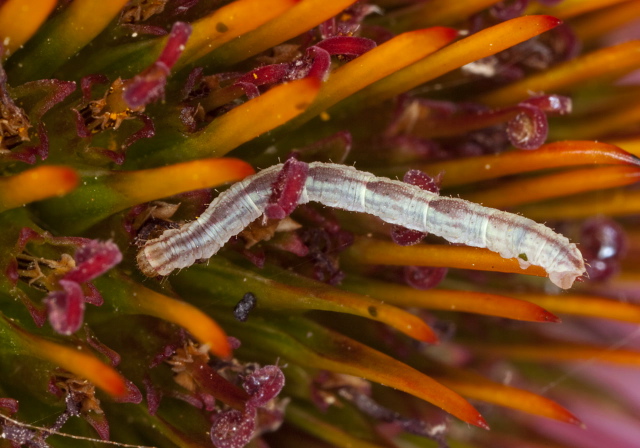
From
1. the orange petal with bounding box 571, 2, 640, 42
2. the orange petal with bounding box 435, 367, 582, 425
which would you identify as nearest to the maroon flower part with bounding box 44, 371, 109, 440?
the orange petal with bounding box 435, 367, 582, 425

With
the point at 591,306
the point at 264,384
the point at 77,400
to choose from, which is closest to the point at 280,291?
the point at 264,384

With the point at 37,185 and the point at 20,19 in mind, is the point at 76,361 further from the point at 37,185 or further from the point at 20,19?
the point at 20,19

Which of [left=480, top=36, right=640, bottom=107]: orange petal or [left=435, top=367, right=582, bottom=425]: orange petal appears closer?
[left=435, top=367, right=582, bottom=425]: orange petal

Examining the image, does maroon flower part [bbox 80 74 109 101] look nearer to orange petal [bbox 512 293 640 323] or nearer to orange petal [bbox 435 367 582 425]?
orange petal [bbox 435 367 582 425]

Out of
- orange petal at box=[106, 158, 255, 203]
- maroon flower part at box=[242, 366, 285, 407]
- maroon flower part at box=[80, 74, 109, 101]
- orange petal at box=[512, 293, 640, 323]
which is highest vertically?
maroon flower part at box=[80, 74, 109, 101]

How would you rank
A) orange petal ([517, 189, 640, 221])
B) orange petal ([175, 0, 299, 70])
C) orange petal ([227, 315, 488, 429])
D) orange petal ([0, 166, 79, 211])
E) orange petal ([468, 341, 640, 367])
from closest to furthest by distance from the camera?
orange petal ([0, 166, 79, 211]) → orange petal ([175, 0, 299, 70]) → orange petal ([227, 315, 488, 429]) → orange petal ([468, 341, 640, 367]) → orange petal ([517, 189, 640, 221])

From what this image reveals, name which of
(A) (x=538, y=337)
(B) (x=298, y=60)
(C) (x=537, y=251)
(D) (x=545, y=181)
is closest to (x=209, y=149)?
(B) (x=298, y=60)
